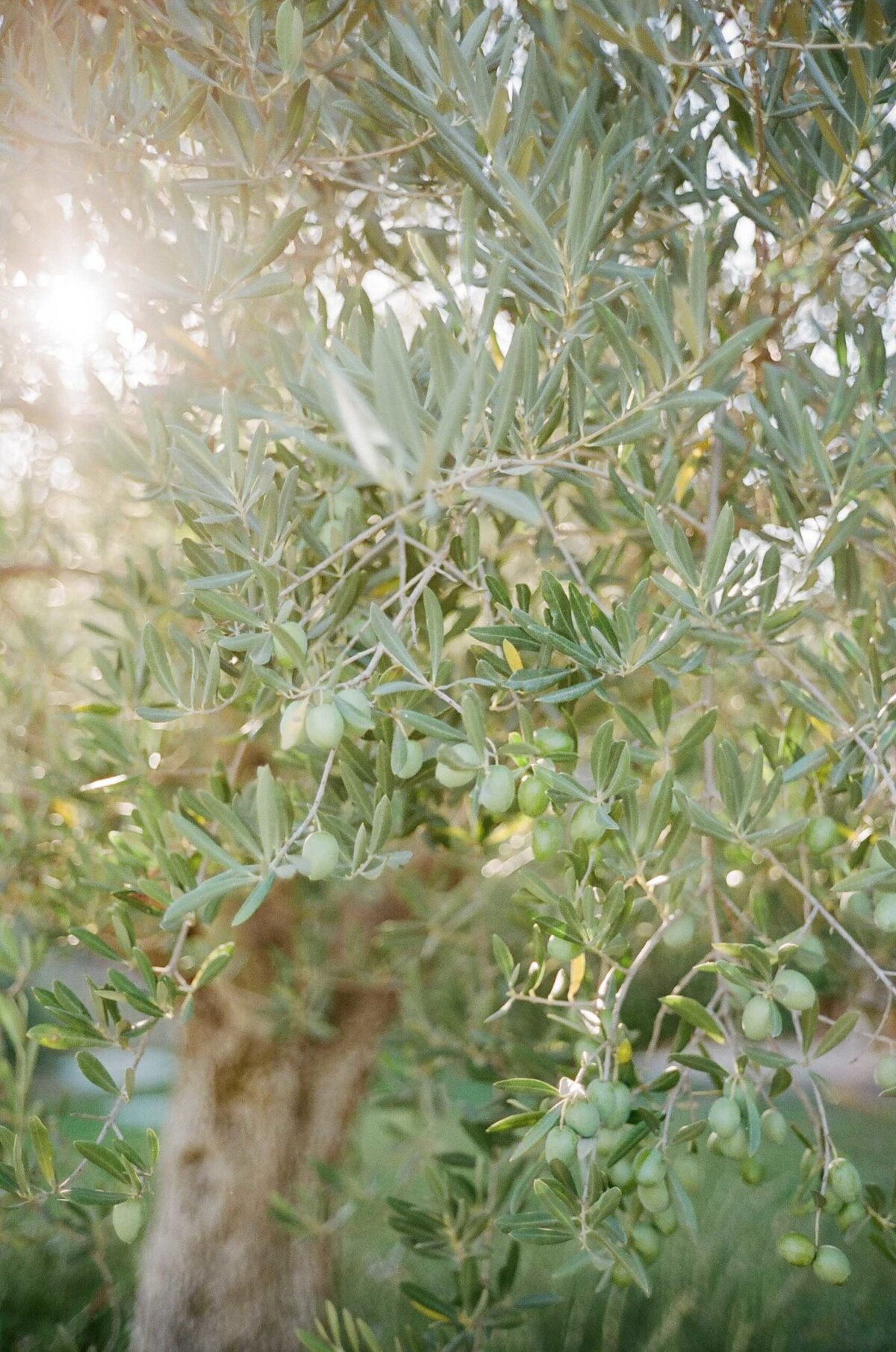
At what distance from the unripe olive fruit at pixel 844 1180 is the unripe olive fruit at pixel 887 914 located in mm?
334

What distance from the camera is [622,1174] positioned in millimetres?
1126

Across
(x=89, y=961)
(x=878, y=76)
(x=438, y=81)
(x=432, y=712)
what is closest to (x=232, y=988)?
(x=432, y=712)

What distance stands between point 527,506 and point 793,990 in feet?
2.31

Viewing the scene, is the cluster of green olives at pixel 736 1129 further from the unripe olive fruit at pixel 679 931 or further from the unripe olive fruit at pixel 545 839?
the unripe olive fruit at pixel 545 839

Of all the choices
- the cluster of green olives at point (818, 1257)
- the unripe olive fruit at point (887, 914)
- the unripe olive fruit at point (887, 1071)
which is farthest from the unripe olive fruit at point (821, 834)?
the cluster of green olives at point (818, 1257)

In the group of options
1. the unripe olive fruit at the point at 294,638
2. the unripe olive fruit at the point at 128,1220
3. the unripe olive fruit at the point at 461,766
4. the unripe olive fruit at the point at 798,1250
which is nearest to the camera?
the unripe olive fruit at the point at 294,638

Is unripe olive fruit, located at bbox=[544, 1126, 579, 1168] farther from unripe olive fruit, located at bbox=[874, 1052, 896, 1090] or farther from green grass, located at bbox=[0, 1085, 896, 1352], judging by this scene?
green grass, located at bbox=[0, 1085, 896, 1352]

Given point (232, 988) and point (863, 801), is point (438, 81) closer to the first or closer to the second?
point (863, 801)

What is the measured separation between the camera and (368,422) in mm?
512

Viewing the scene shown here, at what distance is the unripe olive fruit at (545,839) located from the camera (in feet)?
3.38

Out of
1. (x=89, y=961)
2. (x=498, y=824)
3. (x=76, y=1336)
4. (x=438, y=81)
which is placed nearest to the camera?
(x=438, y=81)

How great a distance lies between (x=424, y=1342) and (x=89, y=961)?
6043 millimetres

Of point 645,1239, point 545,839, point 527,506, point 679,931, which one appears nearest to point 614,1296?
point 645,1239

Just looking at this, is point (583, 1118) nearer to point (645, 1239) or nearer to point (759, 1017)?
point (759, 1017)
